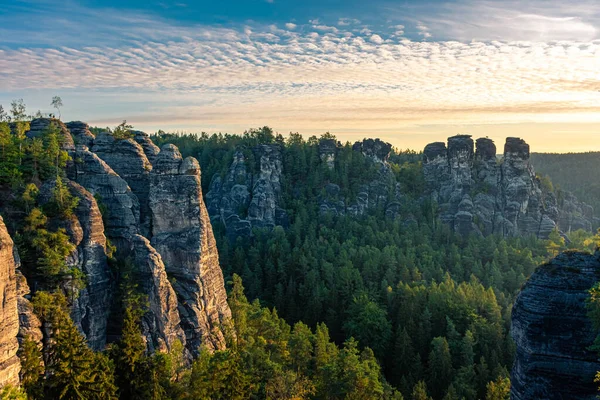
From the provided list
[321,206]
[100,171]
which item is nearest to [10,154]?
[100,171]

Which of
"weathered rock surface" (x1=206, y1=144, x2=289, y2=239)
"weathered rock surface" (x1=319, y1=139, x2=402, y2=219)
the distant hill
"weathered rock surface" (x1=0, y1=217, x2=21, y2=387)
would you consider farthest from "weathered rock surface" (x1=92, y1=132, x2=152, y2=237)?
the distant hill

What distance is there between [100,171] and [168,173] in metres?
5.06

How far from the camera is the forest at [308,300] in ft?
85.5

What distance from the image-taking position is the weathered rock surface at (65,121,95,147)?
43.2m

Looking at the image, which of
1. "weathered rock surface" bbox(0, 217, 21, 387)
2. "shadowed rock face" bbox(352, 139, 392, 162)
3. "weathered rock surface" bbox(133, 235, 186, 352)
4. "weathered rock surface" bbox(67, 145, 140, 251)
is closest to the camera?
"weathered rock surface" bbox(0, 217, 21, 387)

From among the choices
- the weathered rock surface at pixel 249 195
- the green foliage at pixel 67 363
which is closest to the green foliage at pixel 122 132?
the green foliage at pixel 67 363

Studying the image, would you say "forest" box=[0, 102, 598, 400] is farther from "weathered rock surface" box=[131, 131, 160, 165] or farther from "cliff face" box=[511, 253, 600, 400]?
"cliff face" box=[511, 253, 600, 400]

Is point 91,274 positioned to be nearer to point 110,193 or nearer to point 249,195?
point 110,193

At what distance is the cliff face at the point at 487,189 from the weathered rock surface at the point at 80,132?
69974 millimetres

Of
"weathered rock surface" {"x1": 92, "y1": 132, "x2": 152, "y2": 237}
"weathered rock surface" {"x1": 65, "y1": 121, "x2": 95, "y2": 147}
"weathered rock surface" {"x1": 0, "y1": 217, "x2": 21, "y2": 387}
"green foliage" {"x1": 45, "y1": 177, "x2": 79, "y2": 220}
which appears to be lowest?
"weathered rock surface" {"x1": 0, "y1": 217, "x2": 21, "y2": 387}

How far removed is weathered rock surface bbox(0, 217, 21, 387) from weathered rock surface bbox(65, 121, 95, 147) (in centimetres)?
2445

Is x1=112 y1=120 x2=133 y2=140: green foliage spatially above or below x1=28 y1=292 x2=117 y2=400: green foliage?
above

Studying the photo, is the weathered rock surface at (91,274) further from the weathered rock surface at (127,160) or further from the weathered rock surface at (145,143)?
the weathered rock surface at (145,143)

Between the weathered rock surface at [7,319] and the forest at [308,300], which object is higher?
the weathered rock surface at [7,319]
